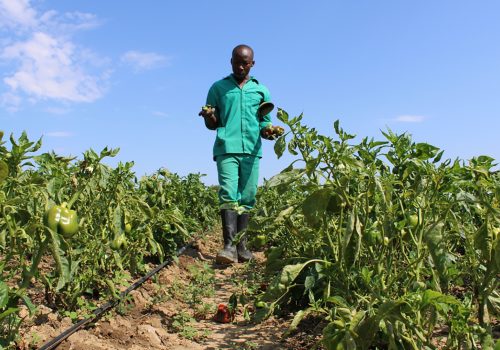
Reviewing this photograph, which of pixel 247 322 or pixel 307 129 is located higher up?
pixel 307 129

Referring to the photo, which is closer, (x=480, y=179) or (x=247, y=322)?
(x=480, y=179)

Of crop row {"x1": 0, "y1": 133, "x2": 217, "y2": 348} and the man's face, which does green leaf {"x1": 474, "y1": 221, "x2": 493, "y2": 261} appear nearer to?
crop row {"x1": 0, "y1": 133, "x2": 217, "y2": 348}

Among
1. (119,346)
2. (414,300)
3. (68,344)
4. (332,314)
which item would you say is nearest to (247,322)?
(119,346)

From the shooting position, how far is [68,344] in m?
2.45

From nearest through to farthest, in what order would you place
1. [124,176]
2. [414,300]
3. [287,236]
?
[414,300]
[124,176]
[287,236]

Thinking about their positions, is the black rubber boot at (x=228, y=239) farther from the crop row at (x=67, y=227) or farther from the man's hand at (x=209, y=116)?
the man's hand at (x=209, y=116)

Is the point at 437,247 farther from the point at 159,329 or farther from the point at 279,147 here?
the point at 159,329

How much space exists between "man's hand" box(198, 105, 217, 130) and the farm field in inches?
61.0

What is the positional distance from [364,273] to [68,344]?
1.53 meters

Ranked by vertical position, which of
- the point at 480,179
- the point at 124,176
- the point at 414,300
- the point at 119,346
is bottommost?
the point at 119,346

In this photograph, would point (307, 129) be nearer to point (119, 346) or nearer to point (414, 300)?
point (414, 300)

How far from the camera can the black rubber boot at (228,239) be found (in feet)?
15.8

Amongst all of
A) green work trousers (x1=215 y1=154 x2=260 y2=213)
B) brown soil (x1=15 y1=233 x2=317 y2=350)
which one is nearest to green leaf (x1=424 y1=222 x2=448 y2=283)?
brown soil (x1=15 y1=233 x2=317 y2=350)

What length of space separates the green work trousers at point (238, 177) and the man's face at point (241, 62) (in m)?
0.87
